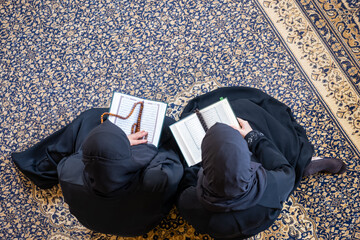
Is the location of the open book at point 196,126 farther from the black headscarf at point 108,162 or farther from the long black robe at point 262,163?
the black headscarf at point 108,162

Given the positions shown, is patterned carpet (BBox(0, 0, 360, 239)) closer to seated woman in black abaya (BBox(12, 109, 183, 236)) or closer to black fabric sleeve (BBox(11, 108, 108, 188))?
black fabric sleeve (BBox(11, 108, 108, 188))

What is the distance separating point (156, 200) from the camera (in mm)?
1162

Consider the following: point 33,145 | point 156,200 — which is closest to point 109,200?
point 156,200

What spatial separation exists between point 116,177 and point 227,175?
1.12 feet

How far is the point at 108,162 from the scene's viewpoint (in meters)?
0.96

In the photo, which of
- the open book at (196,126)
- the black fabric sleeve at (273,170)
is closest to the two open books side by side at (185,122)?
the open book at (196,126)

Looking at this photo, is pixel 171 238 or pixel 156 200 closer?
pixel 156 200

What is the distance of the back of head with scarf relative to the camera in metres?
0.93

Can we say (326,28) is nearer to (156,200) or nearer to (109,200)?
(156,200)

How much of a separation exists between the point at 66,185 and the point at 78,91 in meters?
0.70

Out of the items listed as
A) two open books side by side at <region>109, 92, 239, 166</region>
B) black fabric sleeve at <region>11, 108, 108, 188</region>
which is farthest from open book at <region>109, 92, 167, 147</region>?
black fabric sleeve at <region>11, 108, 108, 188</region>

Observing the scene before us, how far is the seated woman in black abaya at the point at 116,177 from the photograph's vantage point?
3.21 ft

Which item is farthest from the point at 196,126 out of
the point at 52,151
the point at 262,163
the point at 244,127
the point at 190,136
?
the point at 52,151

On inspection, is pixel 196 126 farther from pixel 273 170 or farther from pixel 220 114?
pixel 273 170
